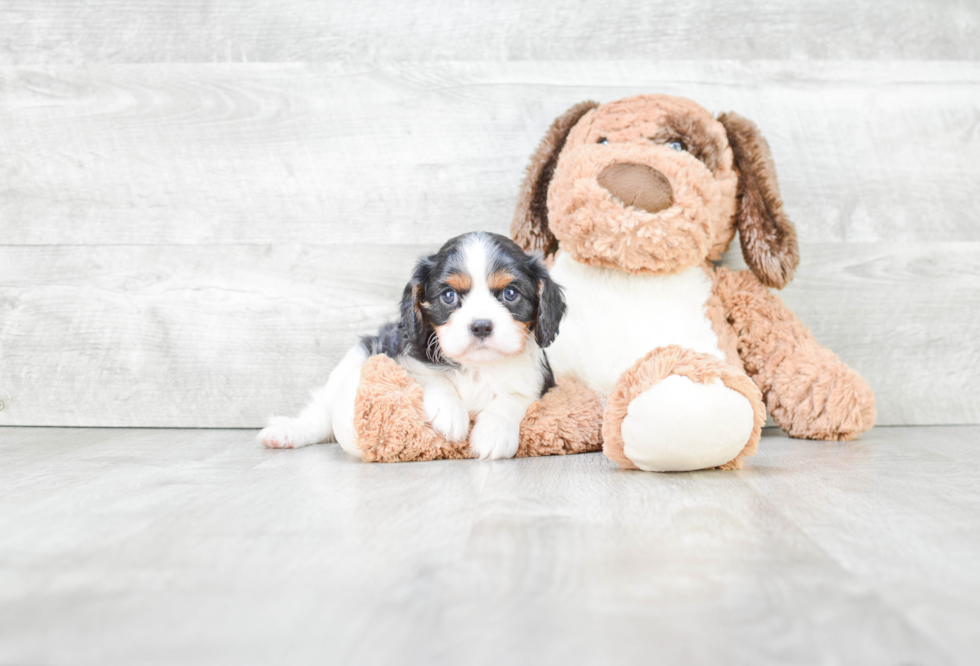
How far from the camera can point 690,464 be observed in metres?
1.38

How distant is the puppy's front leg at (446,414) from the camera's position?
1580 mm

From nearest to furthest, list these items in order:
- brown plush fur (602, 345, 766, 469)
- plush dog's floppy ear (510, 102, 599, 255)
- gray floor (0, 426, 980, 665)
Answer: gray floor (0, 426, 980, 665) → brown plush fur (602, 345, 766, 469) → plush dog's floppy ear (510, 102, 599, 255)

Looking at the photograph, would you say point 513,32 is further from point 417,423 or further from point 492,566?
point 492,566

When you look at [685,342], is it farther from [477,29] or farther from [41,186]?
[41,186]

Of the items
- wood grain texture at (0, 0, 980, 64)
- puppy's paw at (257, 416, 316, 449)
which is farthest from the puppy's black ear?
wood grain texture at (0, 0, 980, 64)

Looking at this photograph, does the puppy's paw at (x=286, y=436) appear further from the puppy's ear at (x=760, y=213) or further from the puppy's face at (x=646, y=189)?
the puppy's ear at (x=760, y=213)

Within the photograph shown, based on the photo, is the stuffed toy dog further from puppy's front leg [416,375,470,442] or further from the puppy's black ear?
the puppy's black ear

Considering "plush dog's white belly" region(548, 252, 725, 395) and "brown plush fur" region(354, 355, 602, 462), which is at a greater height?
"plush dog's white belly" region(548, 252, 725, 395)

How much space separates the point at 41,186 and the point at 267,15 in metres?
0.85

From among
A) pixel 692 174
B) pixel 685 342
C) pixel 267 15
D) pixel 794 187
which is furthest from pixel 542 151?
pixel 267 15

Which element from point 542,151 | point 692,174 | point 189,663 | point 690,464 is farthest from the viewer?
point 542,151

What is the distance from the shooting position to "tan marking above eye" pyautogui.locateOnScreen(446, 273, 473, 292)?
1.59 m

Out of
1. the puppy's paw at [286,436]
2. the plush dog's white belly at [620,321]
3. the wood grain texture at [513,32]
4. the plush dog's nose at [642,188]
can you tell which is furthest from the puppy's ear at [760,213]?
the puppy's paw at [286,436]

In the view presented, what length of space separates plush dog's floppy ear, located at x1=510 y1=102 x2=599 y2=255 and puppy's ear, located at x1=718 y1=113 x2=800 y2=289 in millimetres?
440
